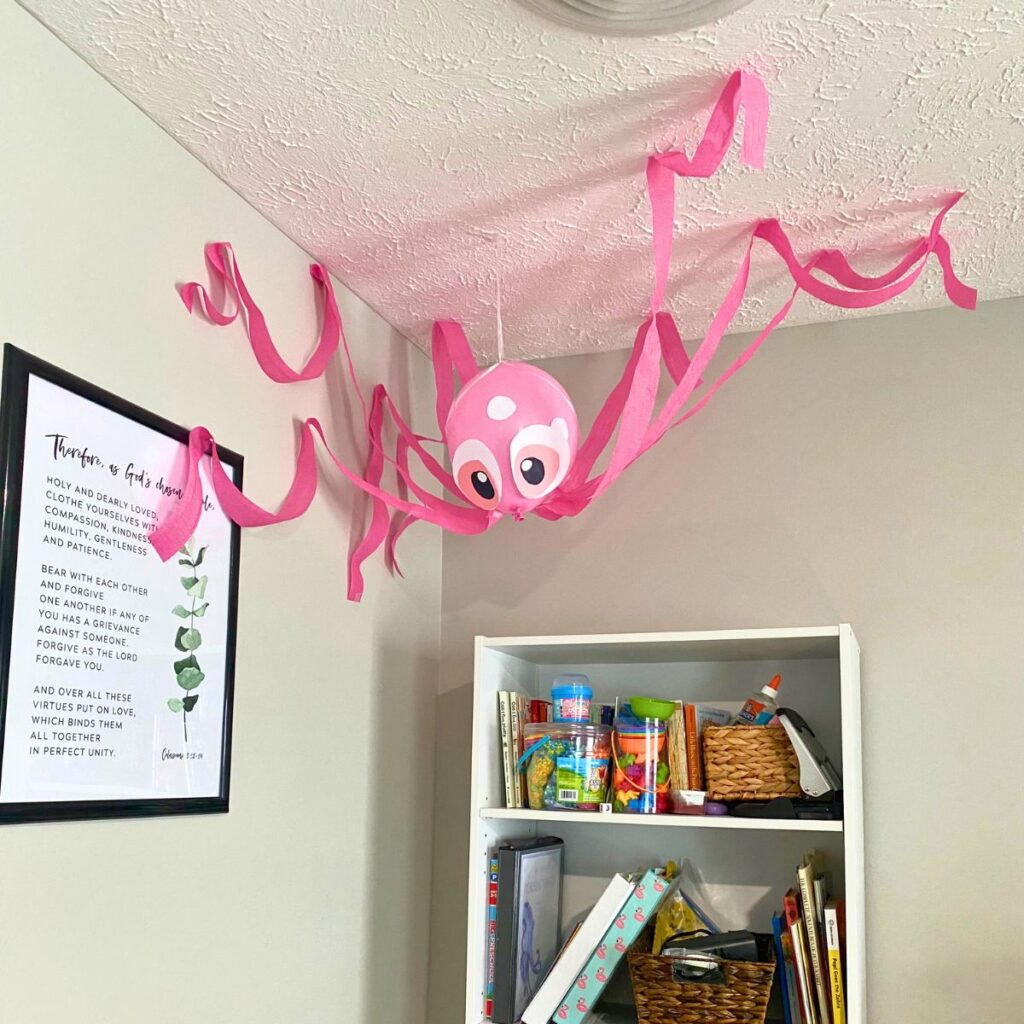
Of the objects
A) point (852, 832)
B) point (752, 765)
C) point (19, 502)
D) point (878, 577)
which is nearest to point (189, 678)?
point (19, 502)

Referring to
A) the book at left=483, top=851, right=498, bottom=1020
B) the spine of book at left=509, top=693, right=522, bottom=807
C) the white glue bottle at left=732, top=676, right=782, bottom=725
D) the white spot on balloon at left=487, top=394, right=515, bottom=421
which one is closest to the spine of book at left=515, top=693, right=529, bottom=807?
the spine of book at left=509, top=693, right=522, bottom=807

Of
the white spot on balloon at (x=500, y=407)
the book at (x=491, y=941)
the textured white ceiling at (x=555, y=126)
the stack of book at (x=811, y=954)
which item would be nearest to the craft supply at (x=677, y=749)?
the stack of book at (x=811, y=954)

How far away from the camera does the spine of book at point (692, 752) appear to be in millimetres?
1917

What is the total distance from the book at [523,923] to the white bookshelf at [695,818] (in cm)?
3

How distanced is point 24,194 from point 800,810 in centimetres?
141

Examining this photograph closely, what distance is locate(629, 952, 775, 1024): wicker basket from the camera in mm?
1789

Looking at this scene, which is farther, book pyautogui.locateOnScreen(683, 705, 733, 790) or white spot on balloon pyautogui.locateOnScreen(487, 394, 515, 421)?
book pyautogui.locateOnScreen(683, 705, 733, 790)

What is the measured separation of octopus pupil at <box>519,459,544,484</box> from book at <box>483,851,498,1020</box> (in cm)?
71

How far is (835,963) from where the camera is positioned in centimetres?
175

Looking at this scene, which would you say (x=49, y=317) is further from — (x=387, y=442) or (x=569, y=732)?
(x=569, y=732)

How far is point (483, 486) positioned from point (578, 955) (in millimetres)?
800

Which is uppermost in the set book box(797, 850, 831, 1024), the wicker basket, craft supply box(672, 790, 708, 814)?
craft supply box(672, 790, 708, 814)

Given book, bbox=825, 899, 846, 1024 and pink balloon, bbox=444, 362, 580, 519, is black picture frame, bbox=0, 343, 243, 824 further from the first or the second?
book, bbox=825, 899, 846, 1024

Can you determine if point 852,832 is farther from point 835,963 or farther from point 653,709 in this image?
point 653,709
